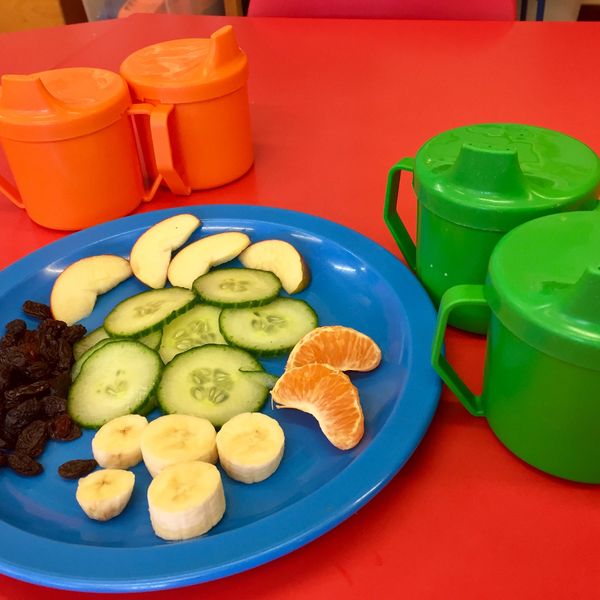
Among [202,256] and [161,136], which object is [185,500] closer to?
[202,256]

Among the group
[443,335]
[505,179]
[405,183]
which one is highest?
[505,179]

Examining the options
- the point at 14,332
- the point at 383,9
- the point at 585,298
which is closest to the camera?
the point at 585,298

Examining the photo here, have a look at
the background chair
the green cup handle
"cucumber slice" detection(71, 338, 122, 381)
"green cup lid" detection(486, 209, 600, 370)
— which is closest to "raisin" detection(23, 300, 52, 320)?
"cucumber slice" detection(71, 338, 122, 381)

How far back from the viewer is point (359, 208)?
1.15m

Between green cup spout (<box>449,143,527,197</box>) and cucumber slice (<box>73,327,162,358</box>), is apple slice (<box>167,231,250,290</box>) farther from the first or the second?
green cup spout (<box>449,143,527,197</box>)

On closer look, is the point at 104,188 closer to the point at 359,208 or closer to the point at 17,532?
the point at 359,208

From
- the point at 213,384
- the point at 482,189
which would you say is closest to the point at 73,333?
the point at 213,384

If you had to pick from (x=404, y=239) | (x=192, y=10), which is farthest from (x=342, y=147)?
(x=192, y=10)

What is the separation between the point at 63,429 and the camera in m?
0.77

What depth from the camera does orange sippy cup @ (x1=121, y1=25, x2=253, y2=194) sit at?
1.08 meters

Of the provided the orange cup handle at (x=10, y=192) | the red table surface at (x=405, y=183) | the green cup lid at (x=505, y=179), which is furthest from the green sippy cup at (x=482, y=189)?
the orange cup handle at (x=10, y=192)

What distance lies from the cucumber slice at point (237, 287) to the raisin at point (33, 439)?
28 cm

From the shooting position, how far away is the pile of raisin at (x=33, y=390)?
0.75 meters

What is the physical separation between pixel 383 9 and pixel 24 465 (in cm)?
156
